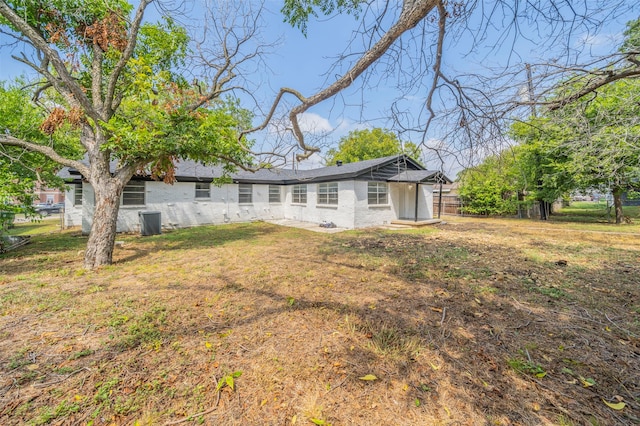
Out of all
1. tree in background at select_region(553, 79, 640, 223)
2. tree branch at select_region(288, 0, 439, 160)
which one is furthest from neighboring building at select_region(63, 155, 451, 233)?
tree branch at select_region(288, 0, 439, 160)

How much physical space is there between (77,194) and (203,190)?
550cm

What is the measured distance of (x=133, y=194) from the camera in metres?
12.2

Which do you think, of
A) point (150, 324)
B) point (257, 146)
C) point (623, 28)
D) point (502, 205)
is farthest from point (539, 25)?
point (502, 205)

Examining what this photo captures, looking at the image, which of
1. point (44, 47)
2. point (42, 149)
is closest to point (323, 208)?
point (42, 149)

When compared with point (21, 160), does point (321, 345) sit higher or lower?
lower

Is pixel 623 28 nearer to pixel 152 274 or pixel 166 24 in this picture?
pixel 152 274

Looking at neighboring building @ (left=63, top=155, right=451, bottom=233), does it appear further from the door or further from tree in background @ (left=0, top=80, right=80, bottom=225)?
tree in background @ (left=0, top=80, right=80, bottom=225)

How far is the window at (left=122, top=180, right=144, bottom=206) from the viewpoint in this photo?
39.2 feet

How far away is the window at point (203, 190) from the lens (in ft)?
46.8

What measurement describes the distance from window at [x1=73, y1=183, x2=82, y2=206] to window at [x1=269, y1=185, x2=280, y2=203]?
31.6 feet

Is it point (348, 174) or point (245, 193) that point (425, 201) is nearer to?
point (348, 174)

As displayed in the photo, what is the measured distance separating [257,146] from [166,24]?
16.4ft

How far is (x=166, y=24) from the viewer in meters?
7.22

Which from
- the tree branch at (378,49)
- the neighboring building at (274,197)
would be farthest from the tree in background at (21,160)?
the tree branch at (378,49)
